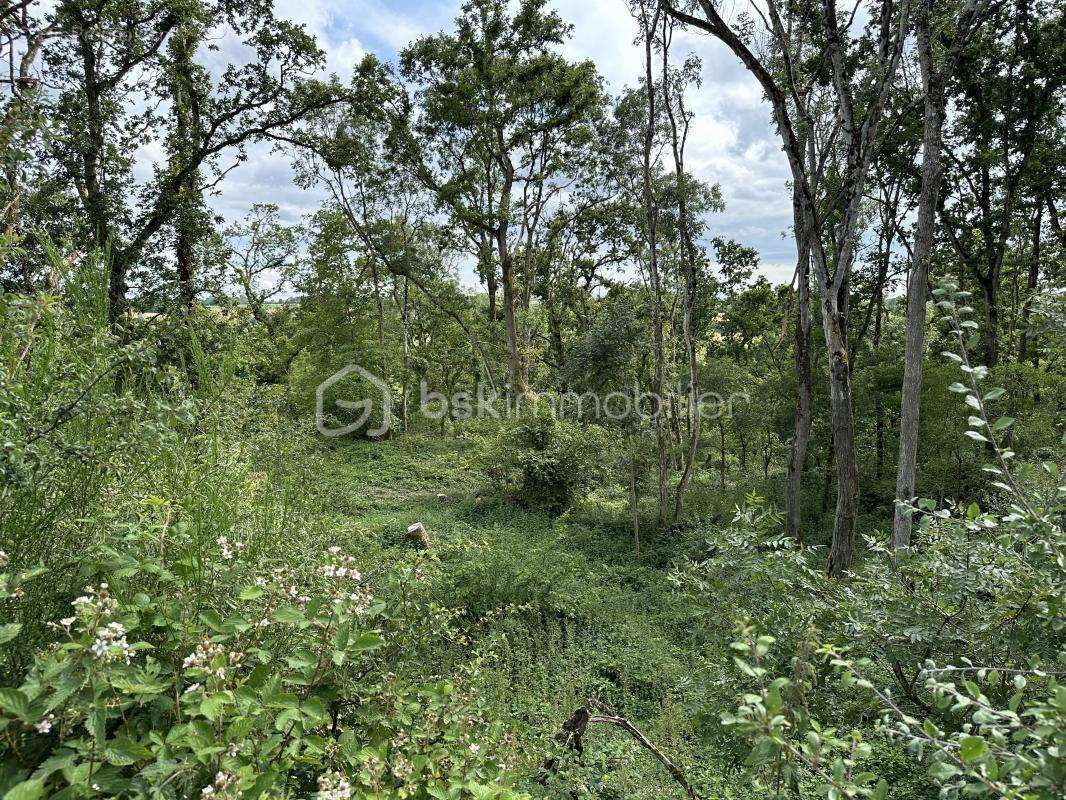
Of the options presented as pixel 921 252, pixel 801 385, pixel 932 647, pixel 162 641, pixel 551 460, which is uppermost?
pixel 921 252

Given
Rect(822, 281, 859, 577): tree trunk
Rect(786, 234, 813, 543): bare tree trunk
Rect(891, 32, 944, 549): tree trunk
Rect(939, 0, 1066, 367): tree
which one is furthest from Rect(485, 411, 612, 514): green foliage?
Rect(939, 0, 1066, 367): tree

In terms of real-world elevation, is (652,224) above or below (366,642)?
above

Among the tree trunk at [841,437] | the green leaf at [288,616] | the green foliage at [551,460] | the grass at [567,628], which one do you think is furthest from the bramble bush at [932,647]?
the green foliage at [551,460]

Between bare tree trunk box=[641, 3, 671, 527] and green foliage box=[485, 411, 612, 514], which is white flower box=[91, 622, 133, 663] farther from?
green foliage box=[485, 411, 612, 514]

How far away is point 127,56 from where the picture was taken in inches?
322

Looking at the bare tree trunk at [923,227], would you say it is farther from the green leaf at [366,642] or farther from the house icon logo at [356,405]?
the house icon logo at [356,405]

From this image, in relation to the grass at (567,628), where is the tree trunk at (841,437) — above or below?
above

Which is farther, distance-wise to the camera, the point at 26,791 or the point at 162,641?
the point at 162,641

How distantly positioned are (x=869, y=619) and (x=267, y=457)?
583 centimetres

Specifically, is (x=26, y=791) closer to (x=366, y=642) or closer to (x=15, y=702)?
(x=15, y=702)

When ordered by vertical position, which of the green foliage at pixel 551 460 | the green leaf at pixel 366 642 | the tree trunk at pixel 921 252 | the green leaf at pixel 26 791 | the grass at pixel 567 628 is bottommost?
the grass at pixel 567 628

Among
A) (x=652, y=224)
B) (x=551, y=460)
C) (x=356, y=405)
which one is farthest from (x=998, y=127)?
(x=356, y=405)

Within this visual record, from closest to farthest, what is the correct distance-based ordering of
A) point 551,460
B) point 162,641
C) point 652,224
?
point 162,641 < point 652,224 < point 551,460

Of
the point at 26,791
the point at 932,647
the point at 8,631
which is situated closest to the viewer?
the point at 26,791
